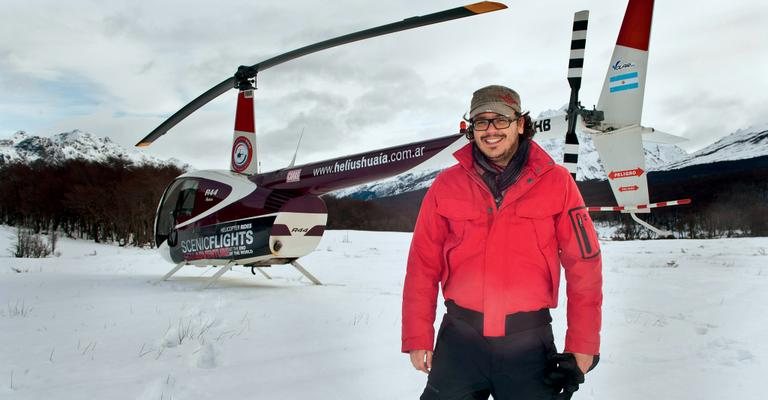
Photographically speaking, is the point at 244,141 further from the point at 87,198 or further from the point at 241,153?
the point at 87,198

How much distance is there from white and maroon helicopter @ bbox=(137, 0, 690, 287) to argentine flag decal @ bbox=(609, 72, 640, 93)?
0.4 inches

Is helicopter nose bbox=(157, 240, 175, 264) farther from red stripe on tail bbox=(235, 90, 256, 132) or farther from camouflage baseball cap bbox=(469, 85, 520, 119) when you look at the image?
camouflage baseball cap bbox=(469, 85, 520, 119)

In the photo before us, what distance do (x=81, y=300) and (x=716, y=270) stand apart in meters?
12.8

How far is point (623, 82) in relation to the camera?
5812 mm

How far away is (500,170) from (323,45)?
17.9ft

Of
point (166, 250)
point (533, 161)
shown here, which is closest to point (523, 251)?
point (533, 161)

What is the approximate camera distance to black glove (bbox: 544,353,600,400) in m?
2.37

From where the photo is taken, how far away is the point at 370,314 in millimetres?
6453

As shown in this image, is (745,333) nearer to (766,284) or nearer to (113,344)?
(766,284)

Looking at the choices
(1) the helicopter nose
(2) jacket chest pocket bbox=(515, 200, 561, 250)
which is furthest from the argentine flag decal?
(1) the helicopter nose

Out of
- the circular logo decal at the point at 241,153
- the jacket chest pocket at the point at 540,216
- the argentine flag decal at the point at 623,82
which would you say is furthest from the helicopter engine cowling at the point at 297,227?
the jacket chest pocket at the point at 540,216

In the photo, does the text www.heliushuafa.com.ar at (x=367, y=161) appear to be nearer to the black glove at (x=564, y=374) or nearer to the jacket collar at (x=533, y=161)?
the jacket collar at (x=533, y=161)

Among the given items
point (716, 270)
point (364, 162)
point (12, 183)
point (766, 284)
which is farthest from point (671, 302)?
point (12, 183)

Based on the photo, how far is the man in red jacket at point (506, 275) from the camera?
2.44m
